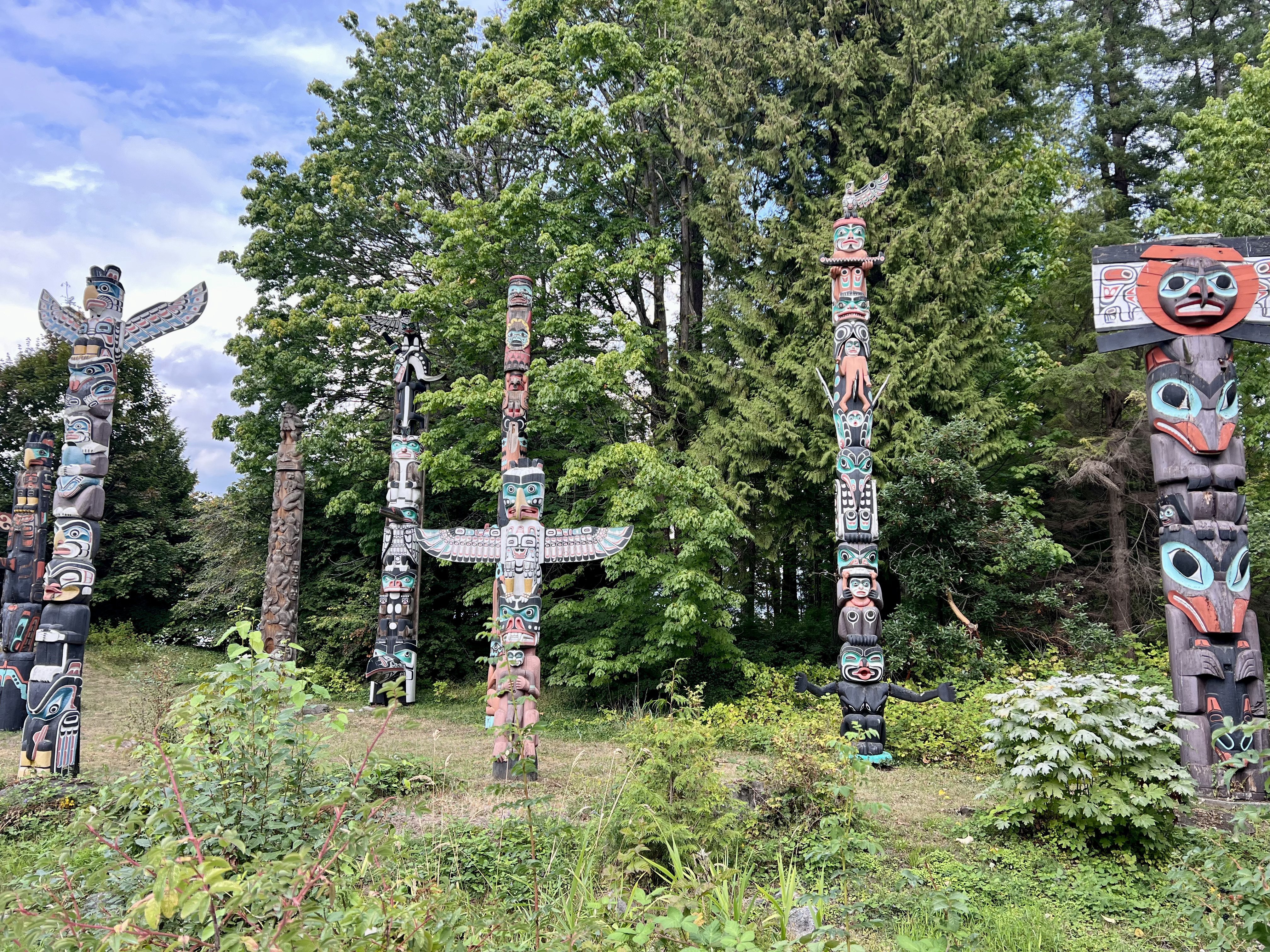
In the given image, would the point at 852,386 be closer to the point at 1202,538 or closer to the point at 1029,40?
the point at 1202,538

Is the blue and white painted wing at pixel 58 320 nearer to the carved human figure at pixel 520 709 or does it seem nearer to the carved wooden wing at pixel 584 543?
the carved wooden wing at pixel 584 543

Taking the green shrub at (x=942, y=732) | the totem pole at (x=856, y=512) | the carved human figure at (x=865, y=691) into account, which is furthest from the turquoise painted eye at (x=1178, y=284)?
the green shrub at (x=942, y=732)

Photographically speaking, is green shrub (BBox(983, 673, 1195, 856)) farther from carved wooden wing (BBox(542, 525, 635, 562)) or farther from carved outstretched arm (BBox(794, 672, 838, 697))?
carved wooden wing (BBox(542, 525, 635, 562))

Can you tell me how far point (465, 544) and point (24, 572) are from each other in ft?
26.3

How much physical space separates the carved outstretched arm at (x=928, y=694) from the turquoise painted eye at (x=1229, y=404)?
142 inches

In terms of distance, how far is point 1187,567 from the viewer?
22.9ft

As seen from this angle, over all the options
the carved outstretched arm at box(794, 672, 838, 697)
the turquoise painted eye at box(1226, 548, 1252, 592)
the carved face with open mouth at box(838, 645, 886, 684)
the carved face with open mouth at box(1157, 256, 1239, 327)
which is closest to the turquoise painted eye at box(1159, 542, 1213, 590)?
the turquoise painted eye at box(1226, 548, 1252, 592)

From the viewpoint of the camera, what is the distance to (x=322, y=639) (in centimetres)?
1427

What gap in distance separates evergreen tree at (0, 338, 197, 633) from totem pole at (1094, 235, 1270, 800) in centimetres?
1842

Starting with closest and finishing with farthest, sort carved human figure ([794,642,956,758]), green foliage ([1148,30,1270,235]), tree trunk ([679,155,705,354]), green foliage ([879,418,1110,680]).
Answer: carved human figure ([794,642,956,758]) → green foliage ([879,418,1110,680]) → green foliage ([1148,30,1270,235]) → tree trunk ([679,155,705,354])

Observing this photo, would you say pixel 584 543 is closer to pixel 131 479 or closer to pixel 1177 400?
pixel 1177 400

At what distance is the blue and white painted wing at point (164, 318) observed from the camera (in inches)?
314

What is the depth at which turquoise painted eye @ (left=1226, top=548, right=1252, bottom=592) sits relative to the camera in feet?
22.4

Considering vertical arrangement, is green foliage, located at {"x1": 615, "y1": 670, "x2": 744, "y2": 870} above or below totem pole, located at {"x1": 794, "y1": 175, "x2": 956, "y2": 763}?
below
